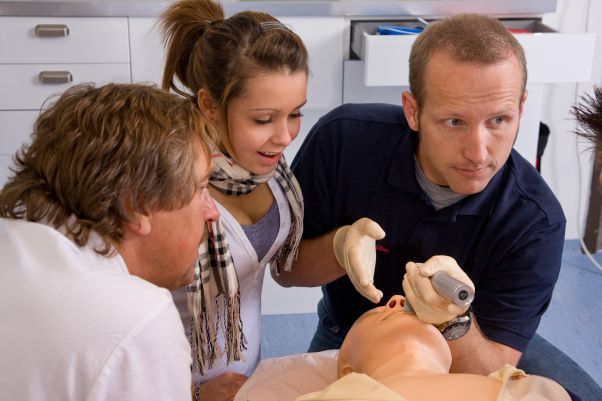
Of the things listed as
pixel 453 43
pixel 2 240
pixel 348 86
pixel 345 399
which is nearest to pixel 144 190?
pixel 2 240

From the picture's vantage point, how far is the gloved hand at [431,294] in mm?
1070

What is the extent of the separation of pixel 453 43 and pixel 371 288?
41cm

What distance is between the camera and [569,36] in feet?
7.17

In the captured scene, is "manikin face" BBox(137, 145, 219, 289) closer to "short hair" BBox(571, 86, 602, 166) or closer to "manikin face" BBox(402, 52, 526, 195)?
"manikin face" BBox(402, 52, 526, 195)

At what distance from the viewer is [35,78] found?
232 cm

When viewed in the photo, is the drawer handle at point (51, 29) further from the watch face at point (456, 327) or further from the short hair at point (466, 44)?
the watch face at point (456, 327)

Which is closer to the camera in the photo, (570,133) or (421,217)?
(421,217)

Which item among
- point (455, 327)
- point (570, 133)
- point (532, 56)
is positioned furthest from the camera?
point (570, 133)

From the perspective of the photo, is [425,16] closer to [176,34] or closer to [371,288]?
[176,34]

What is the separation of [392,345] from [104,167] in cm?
43

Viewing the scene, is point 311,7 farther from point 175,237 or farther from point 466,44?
point 175,237

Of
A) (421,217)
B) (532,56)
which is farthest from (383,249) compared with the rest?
(532,56)

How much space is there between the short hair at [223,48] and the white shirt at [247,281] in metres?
0.19

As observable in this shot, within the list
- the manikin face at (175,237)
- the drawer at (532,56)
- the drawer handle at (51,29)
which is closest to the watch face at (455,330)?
the manikin face at (175,237)
